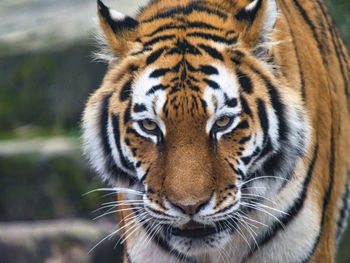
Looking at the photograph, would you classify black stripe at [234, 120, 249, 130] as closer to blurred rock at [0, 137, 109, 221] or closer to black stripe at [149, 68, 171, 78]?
black stripe at [149, 68, 171, 78]

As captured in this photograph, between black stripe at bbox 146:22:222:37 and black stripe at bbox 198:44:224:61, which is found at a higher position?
black stripe at bbox 146:22:222:37

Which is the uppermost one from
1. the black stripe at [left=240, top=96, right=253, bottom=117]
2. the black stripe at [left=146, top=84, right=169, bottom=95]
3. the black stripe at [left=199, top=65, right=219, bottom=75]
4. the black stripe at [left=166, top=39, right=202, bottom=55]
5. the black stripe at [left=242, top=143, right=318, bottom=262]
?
the black stripe at [left=166, top=39, right=202, bottom=55]

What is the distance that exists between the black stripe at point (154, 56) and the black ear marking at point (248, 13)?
38cm

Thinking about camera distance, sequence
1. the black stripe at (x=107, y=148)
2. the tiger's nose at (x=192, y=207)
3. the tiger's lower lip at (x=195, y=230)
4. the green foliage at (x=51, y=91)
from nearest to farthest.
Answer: the tiger's nose at (x=192, y=207) < the tiger's lower lip at (x=195, y=230) < the black stripe at (x=107, y=148) < the green foliage at (x=51, y=91)

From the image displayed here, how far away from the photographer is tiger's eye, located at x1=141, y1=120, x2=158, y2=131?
2896 mm

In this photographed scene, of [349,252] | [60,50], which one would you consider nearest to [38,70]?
[60,50]

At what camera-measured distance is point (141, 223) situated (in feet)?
10.7

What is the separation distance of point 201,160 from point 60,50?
4.14 meters

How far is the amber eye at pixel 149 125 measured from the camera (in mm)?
2896

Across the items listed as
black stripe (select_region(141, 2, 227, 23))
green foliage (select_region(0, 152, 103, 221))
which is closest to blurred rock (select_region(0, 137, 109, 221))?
green foliage (select_region(0, 152, 103, 221))

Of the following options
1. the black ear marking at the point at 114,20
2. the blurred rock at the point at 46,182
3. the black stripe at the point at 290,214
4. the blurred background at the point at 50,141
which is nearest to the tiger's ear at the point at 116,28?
the black ear marking at the point at 114,20

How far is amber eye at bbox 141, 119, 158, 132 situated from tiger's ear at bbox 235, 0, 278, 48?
22.0 inches

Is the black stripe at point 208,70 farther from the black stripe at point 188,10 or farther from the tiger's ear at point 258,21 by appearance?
the black stripe at point 188,10

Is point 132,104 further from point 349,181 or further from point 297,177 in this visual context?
point 349,181
